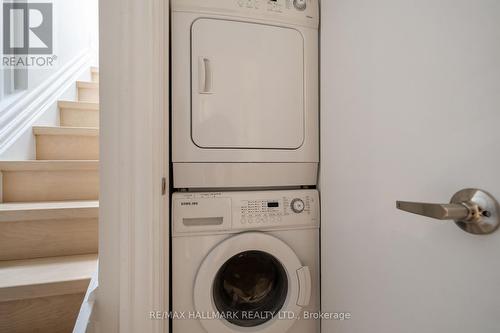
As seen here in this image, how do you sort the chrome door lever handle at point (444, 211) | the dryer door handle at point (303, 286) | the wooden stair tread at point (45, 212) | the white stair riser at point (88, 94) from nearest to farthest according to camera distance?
the chrome door lever handle at point (444, 211) < the wooden stair tread at point (45, 212) < the dryer door handle at point (303, 286) < the white stair riser at point (88, 94)

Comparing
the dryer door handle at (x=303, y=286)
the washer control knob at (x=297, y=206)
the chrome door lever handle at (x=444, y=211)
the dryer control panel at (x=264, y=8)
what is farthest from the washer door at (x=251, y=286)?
the dryer control panel at (x=264, y=8)

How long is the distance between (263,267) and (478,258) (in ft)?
2.79

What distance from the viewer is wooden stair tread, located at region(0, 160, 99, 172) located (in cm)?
116

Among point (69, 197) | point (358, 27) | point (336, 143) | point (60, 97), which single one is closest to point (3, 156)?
point (69, 197)

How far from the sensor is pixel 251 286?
3.83 ft

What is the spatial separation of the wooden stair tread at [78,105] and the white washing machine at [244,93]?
1086 millimetres

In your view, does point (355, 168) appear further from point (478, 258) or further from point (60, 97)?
point (60, 97)

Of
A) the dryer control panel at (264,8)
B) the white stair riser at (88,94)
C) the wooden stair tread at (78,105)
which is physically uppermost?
the dryer control panel at (264,8)

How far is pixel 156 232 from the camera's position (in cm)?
75

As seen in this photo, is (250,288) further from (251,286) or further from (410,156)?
(410,156)

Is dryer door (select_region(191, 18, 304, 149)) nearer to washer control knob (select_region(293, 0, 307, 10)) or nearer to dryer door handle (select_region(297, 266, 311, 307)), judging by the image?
washer control knob (select_region(293, 0, 307, 10))

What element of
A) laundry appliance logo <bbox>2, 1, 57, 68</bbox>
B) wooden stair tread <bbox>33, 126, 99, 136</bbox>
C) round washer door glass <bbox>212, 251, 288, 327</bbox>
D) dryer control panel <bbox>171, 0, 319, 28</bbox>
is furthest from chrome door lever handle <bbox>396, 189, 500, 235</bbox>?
laundry appliance logo <bbox>2, 1, 57, 68</bbox>

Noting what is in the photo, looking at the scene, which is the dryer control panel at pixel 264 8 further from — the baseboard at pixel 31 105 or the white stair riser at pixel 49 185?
the baseboard at pixel 31 105

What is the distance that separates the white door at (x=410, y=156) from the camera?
47 cm
